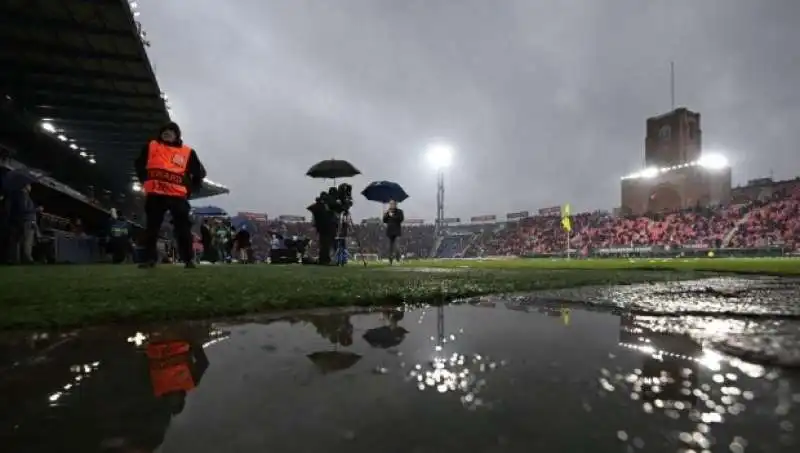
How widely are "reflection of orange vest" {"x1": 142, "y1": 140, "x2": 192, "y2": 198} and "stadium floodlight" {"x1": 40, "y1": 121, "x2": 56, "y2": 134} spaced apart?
14.4 m

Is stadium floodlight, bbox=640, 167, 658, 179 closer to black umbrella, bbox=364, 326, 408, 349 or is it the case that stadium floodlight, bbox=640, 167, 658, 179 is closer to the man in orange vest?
the man in orange vest

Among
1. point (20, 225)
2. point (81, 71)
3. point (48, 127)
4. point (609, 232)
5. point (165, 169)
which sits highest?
point (81, 71)

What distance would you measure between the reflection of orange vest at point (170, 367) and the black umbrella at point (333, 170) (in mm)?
12620

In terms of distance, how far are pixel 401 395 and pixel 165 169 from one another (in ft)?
21.1

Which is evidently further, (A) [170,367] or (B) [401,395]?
(A) [170,367]

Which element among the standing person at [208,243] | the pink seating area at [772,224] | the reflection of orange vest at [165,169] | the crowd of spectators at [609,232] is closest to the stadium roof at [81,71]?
the standing person at [208,243]

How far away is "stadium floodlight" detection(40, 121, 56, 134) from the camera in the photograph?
1723 cm

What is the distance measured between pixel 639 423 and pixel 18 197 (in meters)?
11.7

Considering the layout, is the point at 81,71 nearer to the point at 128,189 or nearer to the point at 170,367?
the point at 170,367

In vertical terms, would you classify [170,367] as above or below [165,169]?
below

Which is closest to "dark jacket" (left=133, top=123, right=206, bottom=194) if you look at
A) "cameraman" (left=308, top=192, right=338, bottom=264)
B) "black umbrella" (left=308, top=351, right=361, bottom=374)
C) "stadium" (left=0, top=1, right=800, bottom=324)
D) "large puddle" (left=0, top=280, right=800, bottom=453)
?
"stadium" (left=0, top=1, right=800, bottom=324)

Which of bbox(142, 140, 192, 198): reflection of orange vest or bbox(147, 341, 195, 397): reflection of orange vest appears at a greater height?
bbox(142, 140, 192, 198): reflection of orange vest

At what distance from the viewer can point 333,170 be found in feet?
47.1

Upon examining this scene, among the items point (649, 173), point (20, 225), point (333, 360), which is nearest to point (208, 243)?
point (20, 225)
